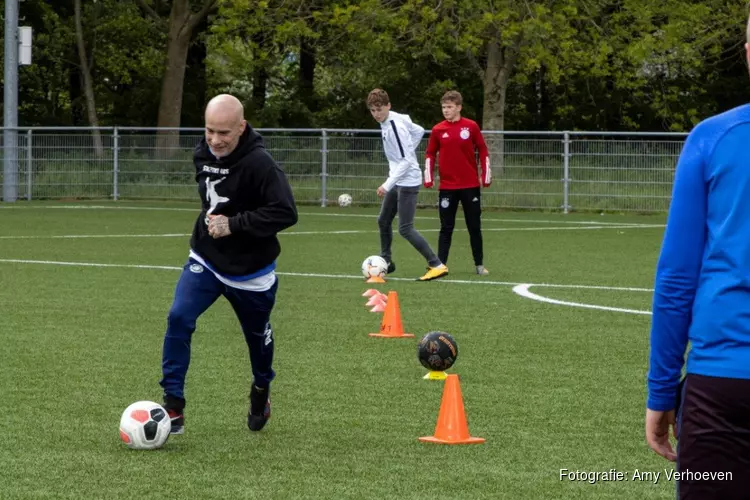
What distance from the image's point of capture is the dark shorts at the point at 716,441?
10.1 ft

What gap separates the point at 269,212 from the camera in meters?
6.76

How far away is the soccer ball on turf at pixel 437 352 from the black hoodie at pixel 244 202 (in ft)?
6.10

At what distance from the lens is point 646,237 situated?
22422mm

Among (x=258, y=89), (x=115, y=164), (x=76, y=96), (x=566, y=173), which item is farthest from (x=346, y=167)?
(x=76, y=96)

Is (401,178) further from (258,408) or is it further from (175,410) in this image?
(175,410)

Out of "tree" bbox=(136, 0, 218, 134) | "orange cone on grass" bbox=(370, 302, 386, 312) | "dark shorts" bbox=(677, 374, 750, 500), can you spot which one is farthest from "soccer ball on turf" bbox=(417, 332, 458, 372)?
"tree" bbox=(136, 0, 218, 134)

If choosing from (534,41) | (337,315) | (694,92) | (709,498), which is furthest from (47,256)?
(694,92)

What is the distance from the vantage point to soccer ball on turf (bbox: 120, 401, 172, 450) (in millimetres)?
6613

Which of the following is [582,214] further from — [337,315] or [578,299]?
[337,315]

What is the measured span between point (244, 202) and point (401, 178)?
27.4 feet

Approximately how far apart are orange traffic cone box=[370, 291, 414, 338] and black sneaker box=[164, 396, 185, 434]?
3.88 metres

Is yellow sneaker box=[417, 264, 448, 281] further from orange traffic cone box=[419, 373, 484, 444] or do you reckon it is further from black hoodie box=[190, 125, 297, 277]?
orange traffic cone box=[419, 373, 484, 444]

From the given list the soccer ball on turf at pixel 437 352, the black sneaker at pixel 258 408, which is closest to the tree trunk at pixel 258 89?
the soccer ball on turf at pixel 437 352

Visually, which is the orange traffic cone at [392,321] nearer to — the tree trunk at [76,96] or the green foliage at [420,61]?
the green foliage at [420,61]
